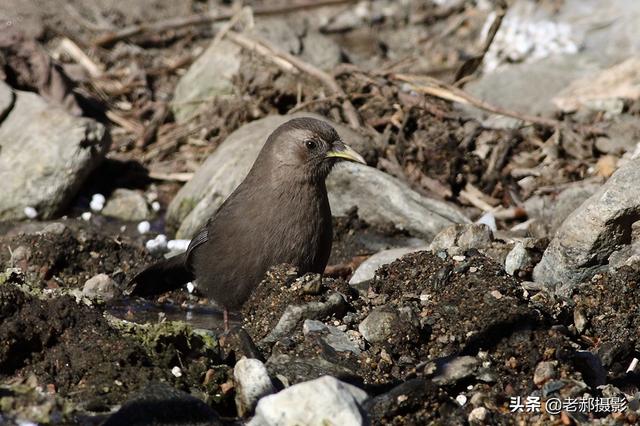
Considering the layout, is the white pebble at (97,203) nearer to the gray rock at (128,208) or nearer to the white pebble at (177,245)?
the gray rock at (128,208)

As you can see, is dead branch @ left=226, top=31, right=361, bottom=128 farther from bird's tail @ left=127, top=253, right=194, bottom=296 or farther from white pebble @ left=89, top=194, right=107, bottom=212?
bird's tail @ left=127, top=253, right=194, bottom=296

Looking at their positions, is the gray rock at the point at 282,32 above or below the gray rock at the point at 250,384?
below

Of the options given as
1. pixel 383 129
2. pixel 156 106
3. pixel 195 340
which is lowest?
pixel 156 106

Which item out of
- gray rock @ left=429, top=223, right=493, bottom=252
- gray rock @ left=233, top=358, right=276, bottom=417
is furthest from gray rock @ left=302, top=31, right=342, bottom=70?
gray rock @ left=233, top=358, right=276, bottom=417

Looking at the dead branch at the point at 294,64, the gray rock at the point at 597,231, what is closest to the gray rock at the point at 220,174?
the dead branch at the point at 294,64

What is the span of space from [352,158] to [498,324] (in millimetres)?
1926

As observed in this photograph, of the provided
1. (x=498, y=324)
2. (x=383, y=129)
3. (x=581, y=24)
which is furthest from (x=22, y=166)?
(x=581, y=24)

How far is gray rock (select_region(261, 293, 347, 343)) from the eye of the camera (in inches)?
204

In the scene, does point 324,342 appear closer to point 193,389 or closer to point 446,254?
point 193,389

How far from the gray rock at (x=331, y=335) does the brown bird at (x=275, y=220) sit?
3.18ft

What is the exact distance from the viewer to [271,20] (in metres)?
11.1

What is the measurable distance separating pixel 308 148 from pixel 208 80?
3.97m

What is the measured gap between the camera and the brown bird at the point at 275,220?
20.1 ft

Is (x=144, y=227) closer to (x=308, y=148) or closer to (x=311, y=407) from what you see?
(x=308, y=148)
